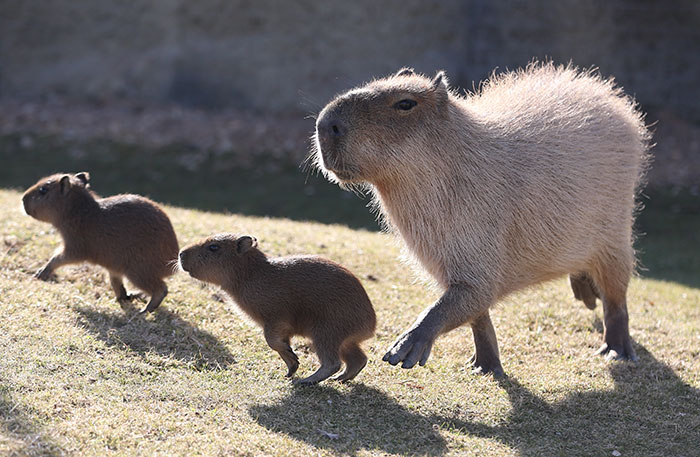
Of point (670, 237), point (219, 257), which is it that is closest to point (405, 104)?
point (219, 257)

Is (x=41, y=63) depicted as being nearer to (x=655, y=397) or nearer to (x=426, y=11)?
(x=426, y=11)

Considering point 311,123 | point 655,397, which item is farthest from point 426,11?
point 655,397

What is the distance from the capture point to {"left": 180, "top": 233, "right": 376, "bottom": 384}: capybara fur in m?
4.36

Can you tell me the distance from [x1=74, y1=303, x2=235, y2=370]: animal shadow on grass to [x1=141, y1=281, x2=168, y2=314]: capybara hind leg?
0.21ft

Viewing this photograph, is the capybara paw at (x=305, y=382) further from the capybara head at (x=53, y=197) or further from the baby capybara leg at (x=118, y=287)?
the capybara head at (x=53, y=197)

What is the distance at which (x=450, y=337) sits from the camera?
18.5ft

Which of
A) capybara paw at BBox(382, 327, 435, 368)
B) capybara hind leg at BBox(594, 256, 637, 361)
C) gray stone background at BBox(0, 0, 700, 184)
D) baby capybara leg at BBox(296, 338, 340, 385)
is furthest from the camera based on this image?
gray stone background at BBox(0, 0, 700, 184)

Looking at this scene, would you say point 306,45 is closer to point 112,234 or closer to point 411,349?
point 112,234

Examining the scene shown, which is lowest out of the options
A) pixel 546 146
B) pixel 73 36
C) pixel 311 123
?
pixel 311 123

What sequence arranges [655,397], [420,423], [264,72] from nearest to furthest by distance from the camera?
[420,423]
[655,397]
[264,72]

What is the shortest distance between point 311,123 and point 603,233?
8238 millimetres

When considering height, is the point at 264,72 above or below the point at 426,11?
below

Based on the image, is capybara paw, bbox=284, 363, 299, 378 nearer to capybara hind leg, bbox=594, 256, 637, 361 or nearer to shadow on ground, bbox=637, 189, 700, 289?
capybara hind leg, bbox=594, 256, 637, 361

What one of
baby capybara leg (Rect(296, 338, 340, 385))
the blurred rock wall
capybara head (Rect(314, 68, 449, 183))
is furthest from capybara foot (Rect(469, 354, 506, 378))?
the blurred rock wall
